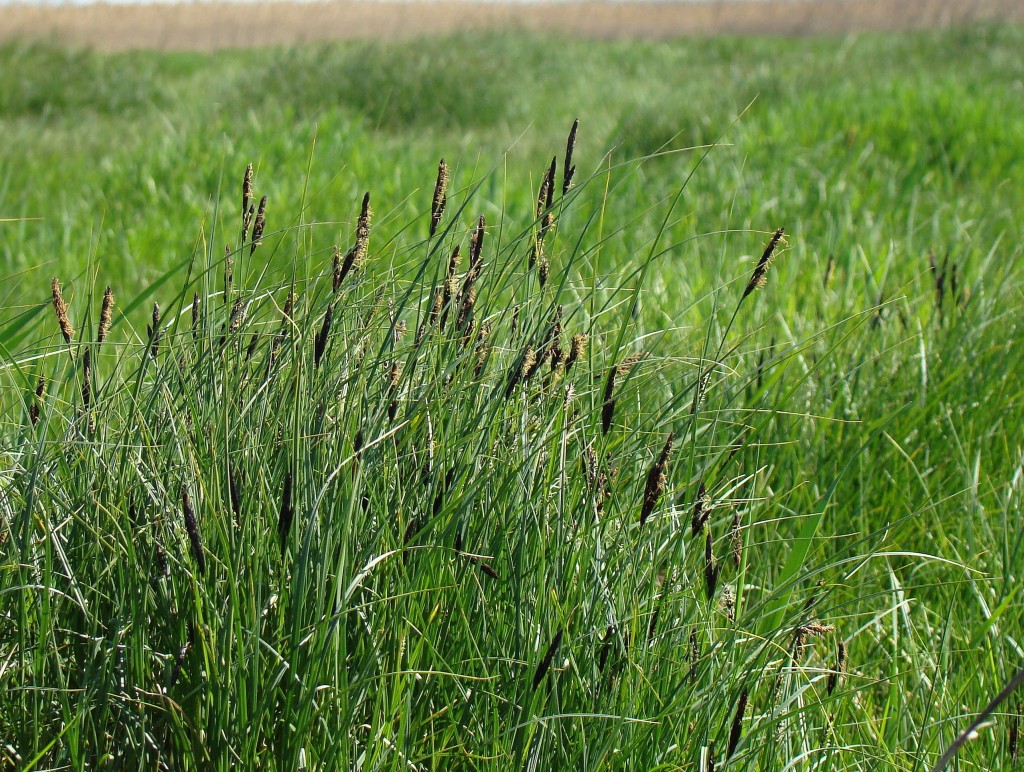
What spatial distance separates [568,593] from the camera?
1.27 metres

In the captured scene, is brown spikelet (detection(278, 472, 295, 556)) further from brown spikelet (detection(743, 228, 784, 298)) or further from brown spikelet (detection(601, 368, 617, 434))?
brown spikelet (detection(743, 228, 784, 298))

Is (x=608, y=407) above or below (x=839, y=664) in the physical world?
above

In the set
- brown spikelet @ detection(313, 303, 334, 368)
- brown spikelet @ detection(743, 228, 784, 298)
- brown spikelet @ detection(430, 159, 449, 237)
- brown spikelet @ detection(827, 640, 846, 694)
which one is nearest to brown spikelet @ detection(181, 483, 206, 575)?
brown spikelet @ detection(313, 303, 334, 368)

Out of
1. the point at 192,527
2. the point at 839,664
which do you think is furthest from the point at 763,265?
the point at 192,527

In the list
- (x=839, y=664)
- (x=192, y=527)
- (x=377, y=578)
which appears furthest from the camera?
(x=839, y=664)

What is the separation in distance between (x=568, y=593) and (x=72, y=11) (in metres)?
27.1

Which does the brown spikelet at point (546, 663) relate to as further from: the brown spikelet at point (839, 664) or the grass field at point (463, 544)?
the brown spikelet at point (839, 664)

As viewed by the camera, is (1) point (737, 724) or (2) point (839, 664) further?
(2) point (839, 664)

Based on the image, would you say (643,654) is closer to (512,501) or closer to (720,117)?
(512,501)

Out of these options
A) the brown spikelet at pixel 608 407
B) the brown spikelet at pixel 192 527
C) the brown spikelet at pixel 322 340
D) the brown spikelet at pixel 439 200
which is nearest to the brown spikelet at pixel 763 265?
the brown spikelet at pixel 608 407

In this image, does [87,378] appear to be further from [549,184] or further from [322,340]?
[549,184]

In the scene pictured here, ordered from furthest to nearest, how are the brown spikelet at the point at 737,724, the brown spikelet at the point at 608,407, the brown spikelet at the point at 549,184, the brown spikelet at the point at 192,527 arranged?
the brown spikelet at the point at 549,184
the brown spikelet at the point at 608,407
the brown spikelet at the point at 737,724
the brown spikelet at the point at 192,527

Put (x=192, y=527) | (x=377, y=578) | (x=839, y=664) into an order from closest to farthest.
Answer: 1. (x=192, y=527)
2. (x=377, y=578)
3. (x=839, y=664)

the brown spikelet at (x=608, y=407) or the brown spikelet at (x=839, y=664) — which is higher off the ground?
the brown spikelet at (x=608, y=407)
